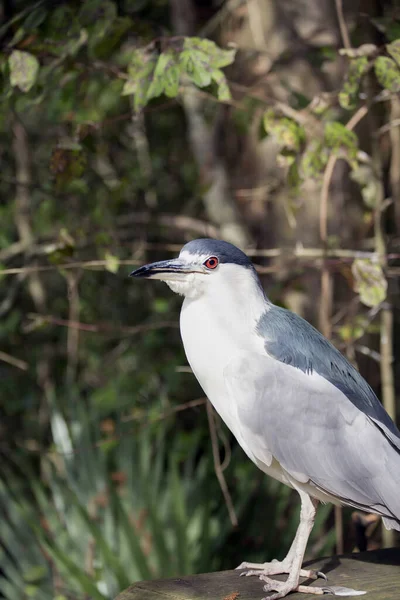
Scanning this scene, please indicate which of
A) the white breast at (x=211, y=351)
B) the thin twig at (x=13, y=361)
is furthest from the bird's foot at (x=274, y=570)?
the thin twig at (x=13, y=361)

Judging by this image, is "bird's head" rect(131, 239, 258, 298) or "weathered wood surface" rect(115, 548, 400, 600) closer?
"weathered wood surface" rect(115, 548, 400, 600)

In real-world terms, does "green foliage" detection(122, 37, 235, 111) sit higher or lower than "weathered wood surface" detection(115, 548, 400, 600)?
higher

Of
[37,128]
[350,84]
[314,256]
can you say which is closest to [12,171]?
[37,128]

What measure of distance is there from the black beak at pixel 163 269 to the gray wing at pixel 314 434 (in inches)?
12.6

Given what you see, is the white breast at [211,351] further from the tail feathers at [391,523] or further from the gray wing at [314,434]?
the tail feathers at [391,523]

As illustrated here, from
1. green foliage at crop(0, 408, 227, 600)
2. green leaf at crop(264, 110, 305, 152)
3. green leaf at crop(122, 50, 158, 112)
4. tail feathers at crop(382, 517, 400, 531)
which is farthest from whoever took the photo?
green foliage at crop(0, 408, 227, 600)

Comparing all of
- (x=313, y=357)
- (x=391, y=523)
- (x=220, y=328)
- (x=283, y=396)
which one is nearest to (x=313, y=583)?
(x=391, y=523)

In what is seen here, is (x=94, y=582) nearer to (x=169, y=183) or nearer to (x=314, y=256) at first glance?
(x=314, y=256)

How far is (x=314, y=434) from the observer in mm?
2408

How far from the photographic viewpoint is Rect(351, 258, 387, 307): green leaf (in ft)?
9.18

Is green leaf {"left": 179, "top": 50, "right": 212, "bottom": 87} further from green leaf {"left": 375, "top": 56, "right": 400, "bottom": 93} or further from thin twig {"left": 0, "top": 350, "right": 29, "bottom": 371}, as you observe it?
thin twig {"left": 0, "top": 350, "right": 29, "bottom": 371}

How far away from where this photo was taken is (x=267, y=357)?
2.39m

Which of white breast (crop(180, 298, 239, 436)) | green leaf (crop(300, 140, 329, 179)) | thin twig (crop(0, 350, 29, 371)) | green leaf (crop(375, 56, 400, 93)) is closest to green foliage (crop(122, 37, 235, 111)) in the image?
green leaf (crop(300, 140, 329, 179))

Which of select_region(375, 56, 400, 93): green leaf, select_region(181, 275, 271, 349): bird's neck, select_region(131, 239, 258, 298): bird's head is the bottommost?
select_region(181, 275, 271, 349): bird's neck
